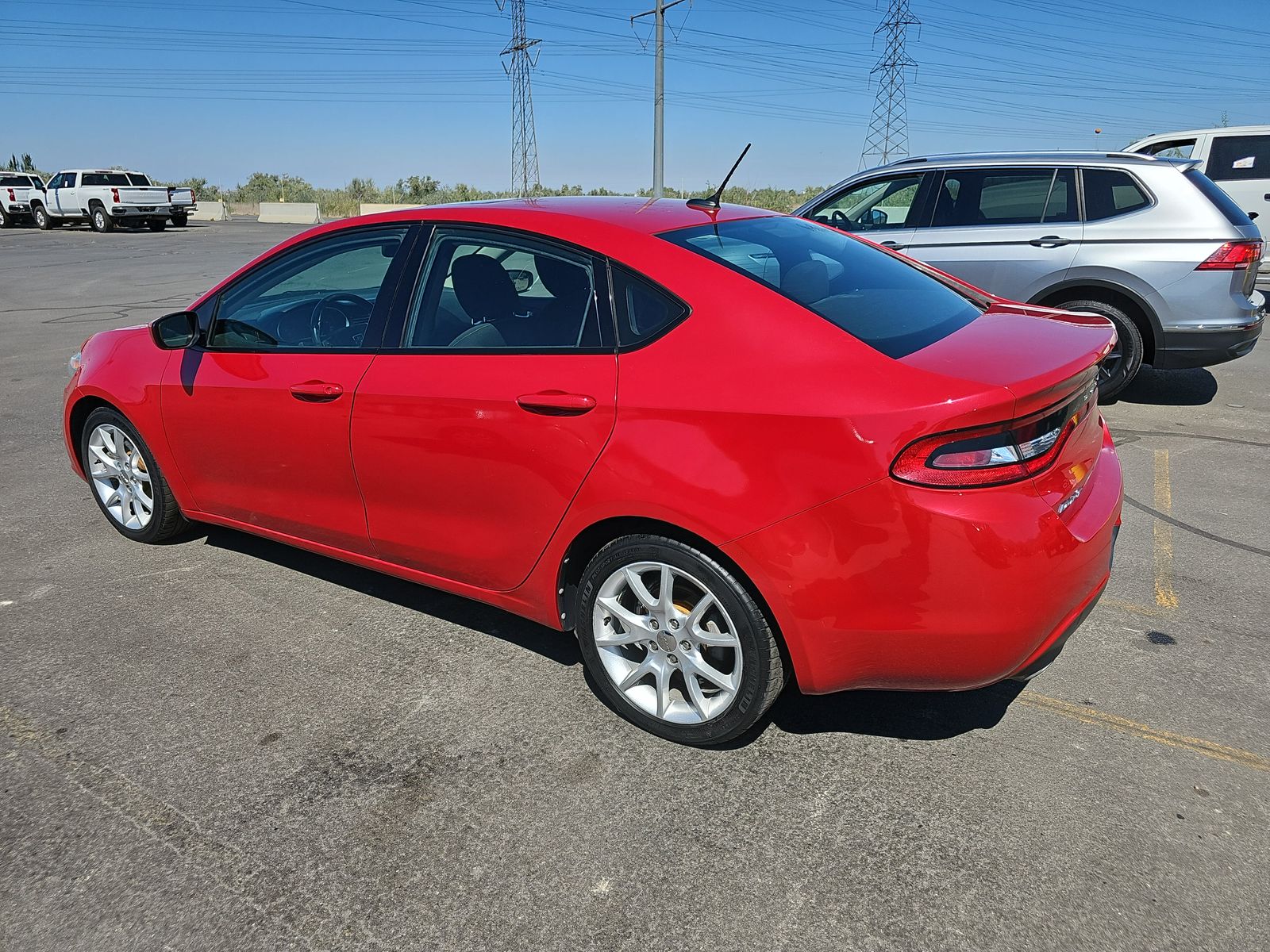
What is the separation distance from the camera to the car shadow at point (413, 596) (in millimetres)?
3729

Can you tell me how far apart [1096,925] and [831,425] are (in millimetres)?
1353

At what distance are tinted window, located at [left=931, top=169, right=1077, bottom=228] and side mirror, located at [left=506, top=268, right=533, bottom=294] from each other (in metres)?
5.38

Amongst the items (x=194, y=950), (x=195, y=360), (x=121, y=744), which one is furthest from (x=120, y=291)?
(x=194, y=950)

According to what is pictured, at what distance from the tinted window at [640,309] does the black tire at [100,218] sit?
39.0m

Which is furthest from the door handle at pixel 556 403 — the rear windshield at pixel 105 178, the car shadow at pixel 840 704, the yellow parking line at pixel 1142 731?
the rear windshield at pixel 105 178

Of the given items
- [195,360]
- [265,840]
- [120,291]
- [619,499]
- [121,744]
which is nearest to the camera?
[265,840]

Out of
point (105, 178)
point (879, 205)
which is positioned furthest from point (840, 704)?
point (105, 178)

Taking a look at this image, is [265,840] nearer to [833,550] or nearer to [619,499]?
[619,499]

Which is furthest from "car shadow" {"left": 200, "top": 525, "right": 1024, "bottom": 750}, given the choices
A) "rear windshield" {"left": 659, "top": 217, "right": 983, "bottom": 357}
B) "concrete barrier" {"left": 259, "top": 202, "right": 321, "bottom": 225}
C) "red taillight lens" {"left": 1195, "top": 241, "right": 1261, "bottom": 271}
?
"concrete barrier" {"left": 259, "top": 202, "right": 321, "bottom": 225}

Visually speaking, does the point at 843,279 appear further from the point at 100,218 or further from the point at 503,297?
the point at 100,218

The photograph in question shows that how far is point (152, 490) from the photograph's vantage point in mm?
4547

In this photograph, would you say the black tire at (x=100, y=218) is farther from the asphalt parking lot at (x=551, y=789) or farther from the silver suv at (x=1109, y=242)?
the asphalt parking lot at (x=551, y=789)

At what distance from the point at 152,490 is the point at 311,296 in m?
1.36

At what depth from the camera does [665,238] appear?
305cm
